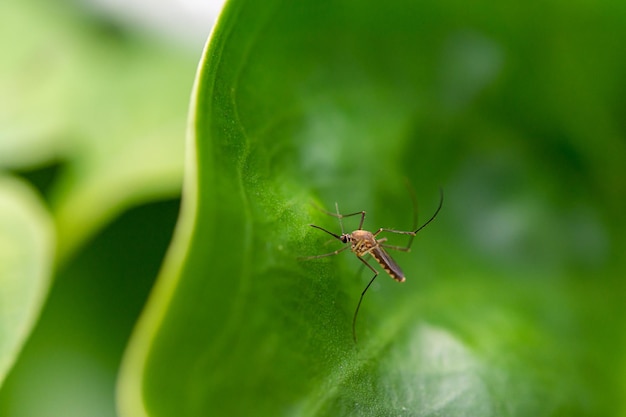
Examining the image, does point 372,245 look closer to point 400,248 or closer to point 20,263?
point 400,248

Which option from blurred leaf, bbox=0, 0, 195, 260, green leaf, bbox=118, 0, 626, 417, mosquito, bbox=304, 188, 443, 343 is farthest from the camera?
blurred leaf, bbox=0, 0, 195, 260

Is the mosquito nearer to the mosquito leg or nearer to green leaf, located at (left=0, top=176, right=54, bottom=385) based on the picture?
the mosquito leg

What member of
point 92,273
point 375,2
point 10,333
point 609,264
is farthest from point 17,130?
point 609,264

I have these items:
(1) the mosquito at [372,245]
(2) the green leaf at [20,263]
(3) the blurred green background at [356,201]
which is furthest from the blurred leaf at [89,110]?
(1) the mosquito at [372,245]

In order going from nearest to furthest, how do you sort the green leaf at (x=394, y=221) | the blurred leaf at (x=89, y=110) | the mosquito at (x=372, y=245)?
the green leaf at (x=394, y=221)
the mosquito at (x=372, y=245)
the blurred leaf at (x=89, y=110)

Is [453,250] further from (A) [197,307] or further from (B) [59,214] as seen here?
(B) [59,214]

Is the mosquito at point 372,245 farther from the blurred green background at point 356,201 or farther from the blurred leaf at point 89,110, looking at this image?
the blurred leaf at point 89,110

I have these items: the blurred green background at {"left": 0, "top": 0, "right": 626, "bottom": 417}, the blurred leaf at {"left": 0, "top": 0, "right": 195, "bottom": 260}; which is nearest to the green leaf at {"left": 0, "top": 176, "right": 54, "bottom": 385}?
the blurred green background at {"left": 0, "top": 0, "right": 626, "bottom": 417}

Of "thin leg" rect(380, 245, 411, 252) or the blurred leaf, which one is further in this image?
the blurred leaf

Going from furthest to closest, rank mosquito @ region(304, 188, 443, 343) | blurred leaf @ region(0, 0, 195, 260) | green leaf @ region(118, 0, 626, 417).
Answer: blurred leaf @ region(0, 0, 195, 260)
mosquito @ region(304, 188, 443, 343)
green leaf @ region(118, 0, 626, 417)
